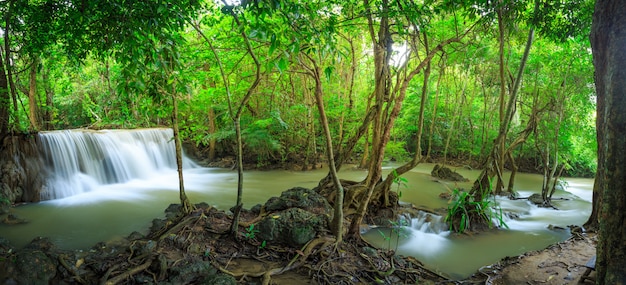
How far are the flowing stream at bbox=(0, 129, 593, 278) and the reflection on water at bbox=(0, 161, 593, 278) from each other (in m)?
0.02

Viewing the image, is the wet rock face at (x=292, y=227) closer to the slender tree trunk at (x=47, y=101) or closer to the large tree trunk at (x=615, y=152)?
the large tree trunk at (x=615, y=152)

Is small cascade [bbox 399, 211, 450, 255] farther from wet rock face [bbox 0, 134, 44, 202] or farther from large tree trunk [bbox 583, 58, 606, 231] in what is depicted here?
wet rock face [bbox 0, 134, 44, 202]

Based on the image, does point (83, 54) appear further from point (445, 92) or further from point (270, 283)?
point (445, 92)

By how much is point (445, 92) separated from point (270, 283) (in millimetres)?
14489

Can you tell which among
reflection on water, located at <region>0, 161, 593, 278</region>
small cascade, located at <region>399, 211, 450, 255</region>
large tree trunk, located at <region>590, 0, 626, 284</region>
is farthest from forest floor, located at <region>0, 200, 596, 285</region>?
large tree trunk, located at <region>590, 0, 626, 284</region>

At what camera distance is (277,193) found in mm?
10188

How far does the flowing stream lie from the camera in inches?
233

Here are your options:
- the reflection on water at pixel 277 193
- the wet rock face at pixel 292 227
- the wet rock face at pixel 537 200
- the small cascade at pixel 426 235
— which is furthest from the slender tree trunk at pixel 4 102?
the wet rock face at pixel 537 200

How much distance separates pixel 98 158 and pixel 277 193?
594 centimetres

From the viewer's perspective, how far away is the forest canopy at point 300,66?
3.59 m

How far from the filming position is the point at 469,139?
625 inches

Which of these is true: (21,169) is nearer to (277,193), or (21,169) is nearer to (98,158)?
(98,158)

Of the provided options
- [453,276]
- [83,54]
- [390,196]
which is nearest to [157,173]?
[83,54]

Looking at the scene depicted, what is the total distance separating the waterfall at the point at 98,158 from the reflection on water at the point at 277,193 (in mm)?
371
